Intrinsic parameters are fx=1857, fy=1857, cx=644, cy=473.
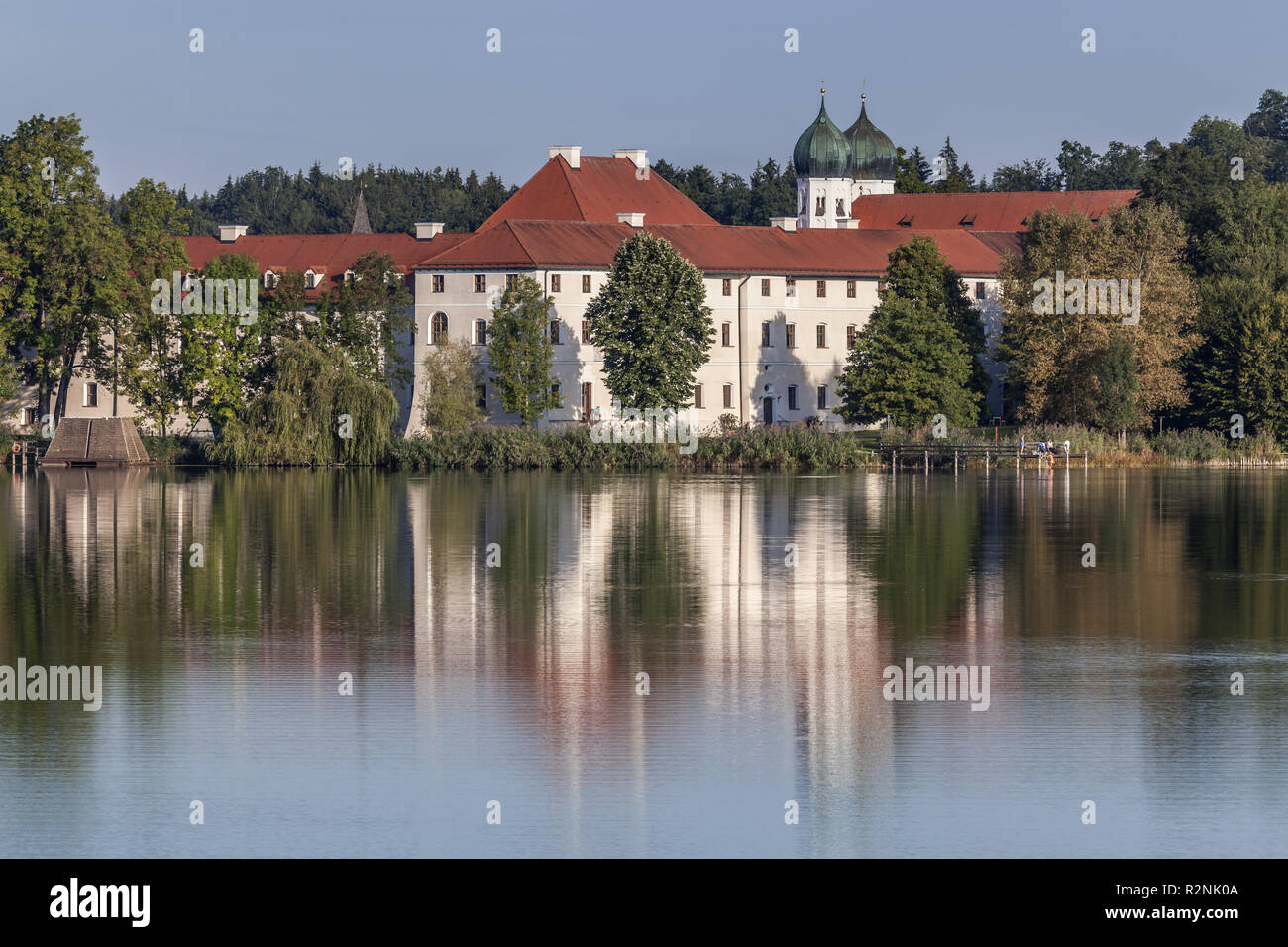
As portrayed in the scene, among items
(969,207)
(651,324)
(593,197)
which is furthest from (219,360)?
(969,207)

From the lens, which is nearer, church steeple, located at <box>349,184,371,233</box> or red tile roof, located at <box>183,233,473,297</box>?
red tile roof, located at <box>183,233,473,297</box>

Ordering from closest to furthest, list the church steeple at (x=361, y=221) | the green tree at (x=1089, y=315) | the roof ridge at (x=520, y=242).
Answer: the green tree at (x=1089, y=315) → the roof ridge at (x=520, y=242) → the church steeple at (x=361, y=221)

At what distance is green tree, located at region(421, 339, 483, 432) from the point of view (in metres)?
83.6

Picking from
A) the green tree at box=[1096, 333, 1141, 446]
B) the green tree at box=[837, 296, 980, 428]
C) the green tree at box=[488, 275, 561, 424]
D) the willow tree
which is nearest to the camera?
the willow tree

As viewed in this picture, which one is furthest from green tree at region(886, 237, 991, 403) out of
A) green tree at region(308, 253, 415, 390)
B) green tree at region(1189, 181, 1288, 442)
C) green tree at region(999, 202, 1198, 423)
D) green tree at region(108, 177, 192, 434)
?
green tree at region(108, 177, 192, 434)

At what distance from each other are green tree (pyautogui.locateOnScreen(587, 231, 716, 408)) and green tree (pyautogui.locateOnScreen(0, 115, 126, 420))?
22189 mm

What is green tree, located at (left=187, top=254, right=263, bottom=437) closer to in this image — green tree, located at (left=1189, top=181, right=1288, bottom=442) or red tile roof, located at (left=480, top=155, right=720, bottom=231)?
red tile roof, located at (left=480, top=155, right=720, bottom=231)

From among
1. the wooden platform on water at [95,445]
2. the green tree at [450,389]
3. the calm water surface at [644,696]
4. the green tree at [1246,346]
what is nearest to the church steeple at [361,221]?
the green tree at [450,389]

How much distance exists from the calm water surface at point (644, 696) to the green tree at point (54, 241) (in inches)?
1681

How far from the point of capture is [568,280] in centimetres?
9519

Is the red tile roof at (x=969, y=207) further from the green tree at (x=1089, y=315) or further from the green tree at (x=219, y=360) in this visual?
the green tree at (x=219, y=360)

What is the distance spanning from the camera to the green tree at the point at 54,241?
81.6m

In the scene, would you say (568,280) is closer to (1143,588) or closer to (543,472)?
(543,472)
